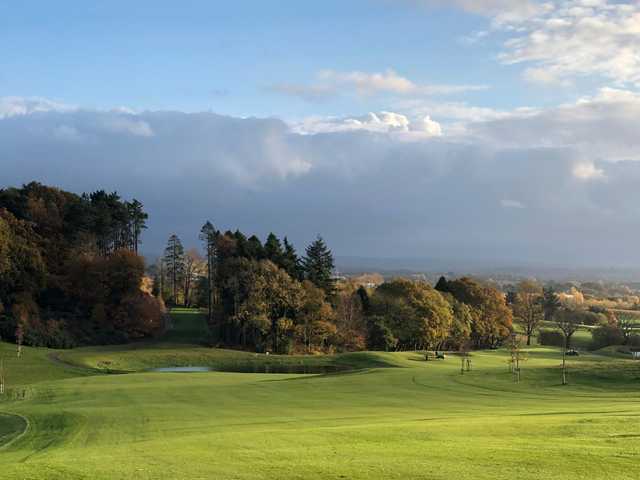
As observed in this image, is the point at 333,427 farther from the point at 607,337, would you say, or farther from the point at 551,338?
the point at 551,338

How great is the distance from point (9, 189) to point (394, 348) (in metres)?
69.6

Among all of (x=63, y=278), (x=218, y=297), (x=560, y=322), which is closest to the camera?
(x=63, y=278)

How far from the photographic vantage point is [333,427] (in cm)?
2480

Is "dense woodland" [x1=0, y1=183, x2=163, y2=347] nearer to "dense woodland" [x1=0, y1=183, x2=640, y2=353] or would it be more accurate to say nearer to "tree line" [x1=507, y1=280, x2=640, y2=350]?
"dense woodland" [x1=0, y1=183, x2=640, y2=353]

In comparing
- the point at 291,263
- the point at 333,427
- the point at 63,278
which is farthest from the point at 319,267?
the point at 333,427

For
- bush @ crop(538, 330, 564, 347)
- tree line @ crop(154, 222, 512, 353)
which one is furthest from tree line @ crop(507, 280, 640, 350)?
tree line @ crop(154, 222, 512, 353)

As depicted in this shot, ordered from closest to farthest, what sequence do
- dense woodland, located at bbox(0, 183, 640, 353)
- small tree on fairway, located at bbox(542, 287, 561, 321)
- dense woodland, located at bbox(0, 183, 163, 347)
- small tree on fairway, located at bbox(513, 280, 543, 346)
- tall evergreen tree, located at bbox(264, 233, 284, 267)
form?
1. dense woodland, located at bbox(0, 183, 163, 347)
2. dense woodland, located at bbox(0, 183, 640, 353)
3. tall evergreen tree, located at bbox(264, 233, 284, 267)
4. small tree on fairway, located at bbox(513, 280, 543, 346)
5. small tree on fairway, located at bbox(542, 287, 561, 321)

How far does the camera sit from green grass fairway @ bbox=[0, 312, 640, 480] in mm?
16000

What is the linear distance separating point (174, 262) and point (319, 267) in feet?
142

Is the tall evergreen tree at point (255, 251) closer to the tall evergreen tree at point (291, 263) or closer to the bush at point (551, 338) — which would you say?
the tall evergreen tree at point (291, 263)

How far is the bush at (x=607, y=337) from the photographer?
4215 inches

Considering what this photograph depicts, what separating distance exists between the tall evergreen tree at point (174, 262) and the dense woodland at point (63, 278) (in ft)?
93.6

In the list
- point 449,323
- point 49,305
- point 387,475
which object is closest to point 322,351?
point 449,323

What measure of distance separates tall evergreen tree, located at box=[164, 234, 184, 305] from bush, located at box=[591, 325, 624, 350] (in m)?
86.6
